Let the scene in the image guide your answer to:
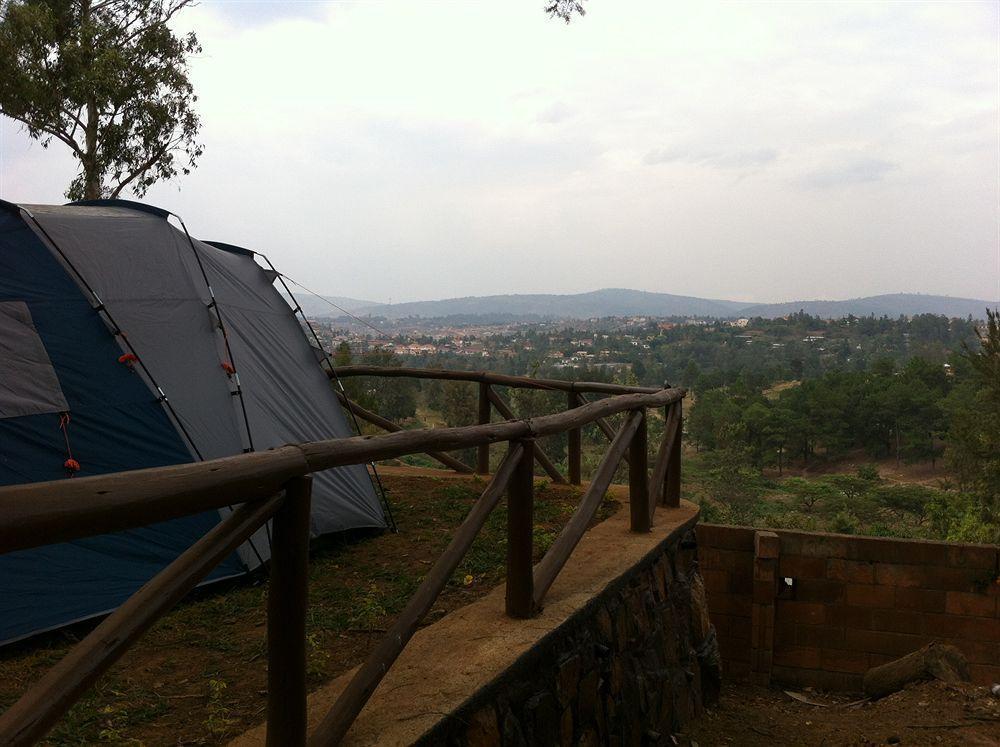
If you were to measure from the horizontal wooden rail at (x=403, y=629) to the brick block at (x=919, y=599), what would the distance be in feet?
18.9

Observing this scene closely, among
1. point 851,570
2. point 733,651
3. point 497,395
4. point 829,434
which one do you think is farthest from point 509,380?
point 829,434

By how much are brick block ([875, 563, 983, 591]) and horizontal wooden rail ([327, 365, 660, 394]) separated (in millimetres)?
3294

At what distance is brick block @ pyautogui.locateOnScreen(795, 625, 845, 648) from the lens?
25.3 feet

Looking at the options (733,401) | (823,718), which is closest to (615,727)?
(823,718)

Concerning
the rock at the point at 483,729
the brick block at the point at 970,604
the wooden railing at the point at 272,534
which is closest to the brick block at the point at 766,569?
the brick block at the point at 970,604

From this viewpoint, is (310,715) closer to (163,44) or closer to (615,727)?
(615,727)

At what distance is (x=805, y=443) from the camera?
39.2 m

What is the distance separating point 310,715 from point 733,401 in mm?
43228

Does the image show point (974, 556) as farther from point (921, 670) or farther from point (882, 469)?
point (882, 469)

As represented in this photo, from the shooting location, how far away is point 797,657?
309 inches

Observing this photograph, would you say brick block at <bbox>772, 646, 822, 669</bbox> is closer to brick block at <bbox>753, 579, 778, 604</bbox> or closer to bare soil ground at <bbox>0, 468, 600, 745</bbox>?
brick block at <bbox>753, 579, 778, 604</bbox>

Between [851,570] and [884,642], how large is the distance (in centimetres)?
72

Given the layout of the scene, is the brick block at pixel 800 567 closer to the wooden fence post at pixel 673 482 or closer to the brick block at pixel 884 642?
the brick block at pixel 884 642

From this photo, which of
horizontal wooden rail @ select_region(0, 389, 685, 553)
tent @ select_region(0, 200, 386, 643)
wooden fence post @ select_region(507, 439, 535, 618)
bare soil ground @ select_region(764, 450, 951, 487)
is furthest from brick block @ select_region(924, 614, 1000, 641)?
bare soil ground @ select_region(764, 450, 951, 487)
